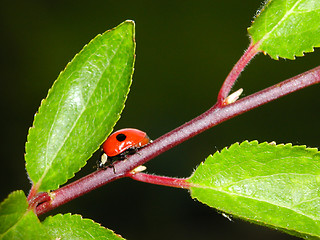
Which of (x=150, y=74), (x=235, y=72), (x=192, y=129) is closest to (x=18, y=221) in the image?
(x=192, y=129)

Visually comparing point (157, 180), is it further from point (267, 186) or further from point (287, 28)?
point (287, 28)

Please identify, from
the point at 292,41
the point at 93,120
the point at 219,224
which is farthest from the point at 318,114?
the point at 93,120

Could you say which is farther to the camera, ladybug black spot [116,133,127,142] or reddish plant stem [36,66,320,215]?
ladybug black spot [116,133,127,142]

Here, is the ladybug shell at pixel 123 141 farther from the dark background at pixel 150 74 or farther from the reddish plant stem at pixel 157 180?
the dark background at pixel 150 74

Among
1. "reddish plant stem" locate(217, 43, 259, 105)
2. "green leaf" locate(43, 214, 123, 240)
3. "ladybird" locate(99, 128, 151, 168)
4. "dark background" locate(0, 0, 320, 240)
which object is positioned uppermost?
"dark background" locate(0, 0, 320, 240)

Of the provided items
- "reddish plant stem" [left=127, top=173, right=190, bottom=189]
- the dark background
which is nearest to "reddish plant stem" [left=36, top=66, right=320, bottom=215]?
"reddish plant stem" [left=127, top=173, right=190, bottom=189]

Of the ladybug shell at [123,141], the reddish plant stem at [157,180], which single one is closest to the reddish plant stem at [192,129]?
the reddish plant stem at [157,180]

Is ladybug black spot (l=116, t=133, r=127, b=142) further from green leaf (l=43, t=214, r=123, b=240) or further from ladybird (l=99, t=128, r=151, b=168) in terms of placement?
green leaf (l=43, t=214, r=123, b=240)
